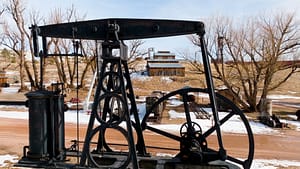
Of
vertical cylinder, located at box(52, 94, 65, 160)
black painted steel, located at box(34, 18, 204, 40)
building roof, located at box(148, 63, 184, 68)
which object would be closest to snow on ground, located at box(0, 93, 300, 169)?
vertical cylinder, located at box(52, 94, 65, 160)

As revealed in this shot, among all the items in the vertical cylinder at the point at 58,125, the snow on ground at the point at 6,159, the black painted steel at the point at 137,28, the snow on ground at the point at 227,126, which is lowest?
the snow on ground at the point at 227,126

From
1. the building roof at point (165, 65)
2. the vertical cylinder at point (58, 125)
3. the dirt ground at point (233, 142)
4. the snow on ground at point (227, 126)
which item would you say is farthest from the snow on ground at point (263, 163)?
the building roof at point (165, 65)

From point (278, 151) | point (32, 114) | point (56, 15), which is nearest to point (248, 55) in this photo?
point (278, 151)

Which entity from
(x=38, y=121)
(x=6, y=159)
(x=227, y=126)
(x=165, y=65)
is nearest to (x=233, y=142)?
(x=227, y=126)

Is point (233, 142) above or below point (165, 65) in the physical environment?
below

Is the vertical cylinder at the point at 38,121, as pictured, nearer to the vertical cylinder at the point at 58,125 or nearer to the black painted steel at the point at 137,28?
the vertical cylinder at the point at 58,125

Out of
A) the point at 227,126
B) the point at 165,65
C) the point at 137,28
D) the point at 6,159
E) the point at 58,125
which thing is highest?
the point at 137,28

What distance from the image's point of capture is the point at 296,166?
6098 mm

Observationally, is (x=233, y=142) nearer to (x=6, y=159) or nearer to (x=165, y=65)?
(x=6, y=159)

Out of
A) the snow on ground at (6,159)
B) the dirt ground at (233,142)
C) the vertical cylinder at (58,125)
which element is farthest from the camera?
the dirt ground at (233,142)

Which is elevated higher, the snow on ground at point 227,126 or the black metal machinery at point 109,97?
the black metal machinery at point 109,97

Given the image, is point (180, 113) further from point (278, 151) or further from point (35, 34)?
point (35, 34)

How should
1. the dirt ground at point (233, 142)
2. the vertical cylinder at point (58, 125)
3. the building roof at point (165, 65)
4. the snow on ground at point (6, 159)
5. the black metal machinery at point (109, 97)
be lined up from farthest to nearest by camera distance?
1. the building roof at point (165, 65)
2. the dirt ground at point (233, 142)
3. the snow on ground at point (6, 159)
4. the vertical cylinder at point (58, 125)
5. the black metal machinery at point (109, 97)

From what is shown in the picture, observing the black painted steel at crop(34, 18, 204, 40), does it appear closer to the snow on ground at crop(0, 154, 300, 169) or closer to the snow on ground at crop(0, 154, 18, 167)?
the snow on ground at crop(0, 154, 18, 167)
